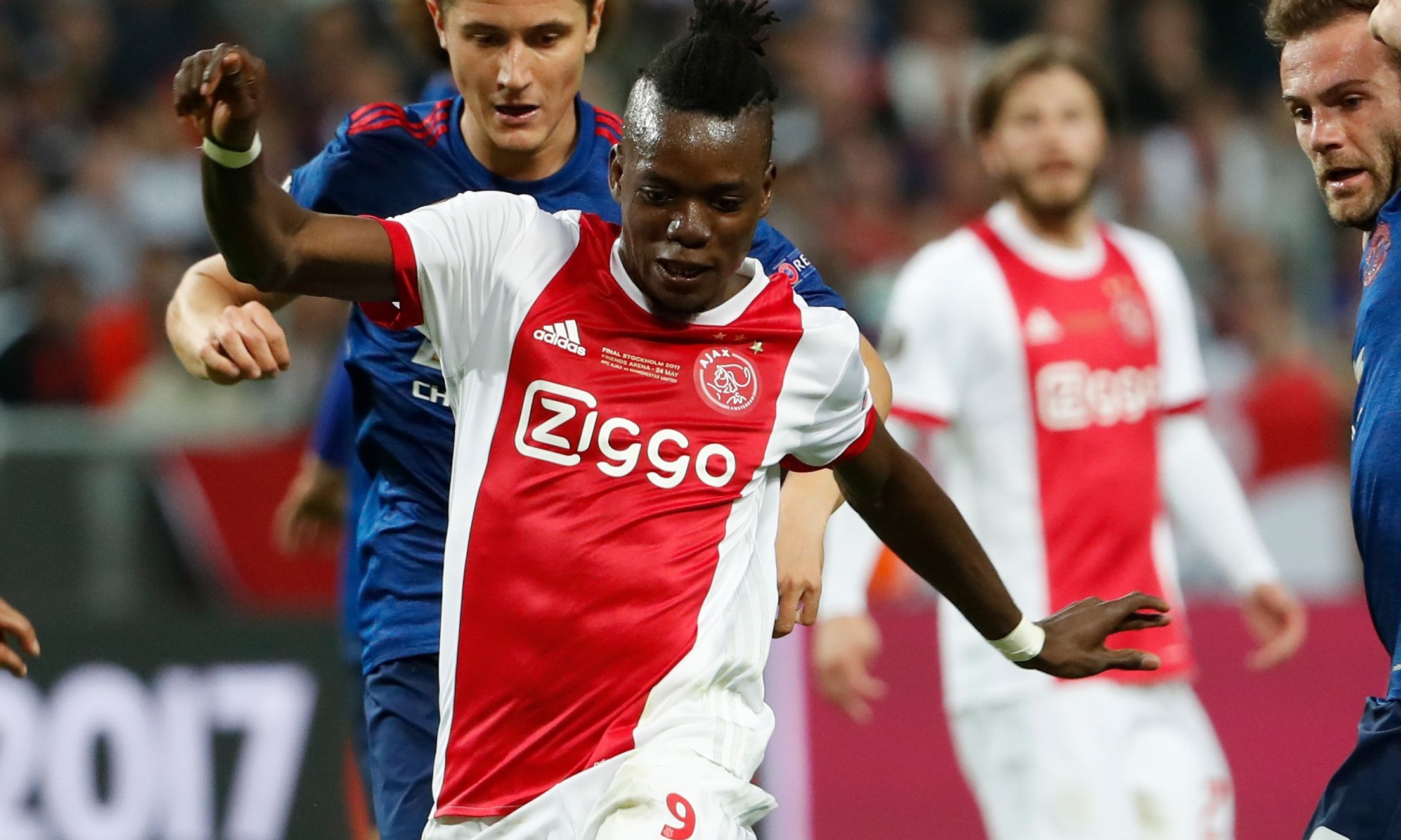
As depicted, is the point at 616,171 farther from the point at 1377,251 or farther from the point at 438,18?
the point at 1377,251

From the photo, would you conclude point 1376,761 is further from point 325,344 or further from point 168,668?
point 325,344

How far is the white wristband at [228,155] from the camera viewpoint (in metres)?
2.86

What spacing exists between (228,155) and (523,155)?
1293 mm

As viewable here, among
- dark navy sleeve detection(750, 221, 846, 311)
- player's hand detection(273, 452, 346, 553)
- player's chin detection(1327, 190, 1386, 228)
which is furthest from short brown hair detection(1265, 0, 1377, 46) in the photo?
player's hand detection(273, 452, 346, 553)

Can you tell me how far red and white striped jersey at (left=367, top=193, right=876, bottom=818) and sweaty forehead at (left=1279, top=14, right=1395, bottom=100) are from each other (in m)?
1.18

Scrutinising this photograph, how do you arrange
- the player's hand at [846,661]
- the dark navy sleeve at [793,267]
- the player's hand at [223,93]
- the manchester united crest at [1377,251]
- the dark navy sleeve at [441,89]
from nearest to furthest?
the player's hand at [223,93]
the manchester united crest at [1377,251]
the dark navy sleeve at [793,267]
the dark navy sleeve at [441,89]
the player's hand at [846,661]

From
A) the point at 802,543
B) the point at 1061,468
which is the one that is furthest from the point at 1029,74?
the point at 802,543

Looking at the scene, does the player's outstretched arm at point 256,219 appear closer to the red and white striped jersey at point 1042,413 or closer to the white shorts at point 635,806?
the white shorts at point 635,806

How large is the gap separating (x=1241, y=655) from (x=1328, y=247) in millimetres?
5377

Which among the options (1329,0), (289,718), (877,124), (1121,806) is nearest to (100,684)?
(289,718)

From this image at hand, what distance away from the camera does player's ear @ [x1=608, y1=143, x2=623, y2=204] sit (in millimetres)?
3518

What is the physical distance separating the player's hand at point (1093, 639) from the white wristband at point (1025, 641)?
12mm

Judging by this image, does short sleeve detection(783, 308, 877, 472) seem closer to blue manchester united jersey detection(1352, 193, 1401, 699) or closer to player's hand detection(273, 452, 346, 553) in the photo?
blue manchester united jersey detection(1352, 193, 1401, 699)

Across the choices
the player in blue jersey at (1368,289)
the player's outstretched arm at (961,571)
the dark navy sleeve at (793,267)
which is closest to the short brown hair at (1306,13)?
the player in blue jersey at (1368,289)
